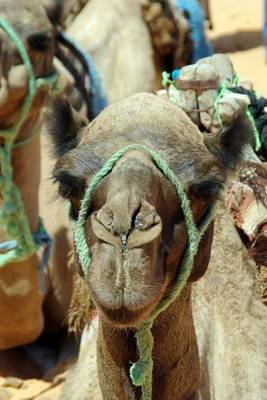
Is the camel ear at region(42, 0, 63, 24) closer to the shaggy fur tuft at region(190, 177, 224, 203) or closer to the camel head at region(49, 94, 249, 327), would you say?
the camel head at region(49, 94, 249, 327)

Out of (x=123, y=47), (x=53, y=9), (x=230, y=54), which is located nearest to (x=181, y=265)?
(x=53, y=9)

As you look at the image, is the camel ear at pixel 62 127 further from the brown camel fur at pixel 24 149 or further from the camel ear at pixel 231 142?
the brown camel fur at pixel 24 149

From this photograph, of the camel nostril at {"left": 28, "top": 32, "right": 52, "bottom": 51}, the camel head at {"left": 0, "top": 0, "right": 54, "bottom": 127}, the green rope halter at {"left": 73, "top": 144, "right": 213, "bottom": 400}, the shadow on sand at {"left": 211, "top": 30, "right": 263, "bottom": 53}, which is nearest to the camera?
the green rope halter at {"left": 73, "top": 144, "right": 213, "bottom": 400}

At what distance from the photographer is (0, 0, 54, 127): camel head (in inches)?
148

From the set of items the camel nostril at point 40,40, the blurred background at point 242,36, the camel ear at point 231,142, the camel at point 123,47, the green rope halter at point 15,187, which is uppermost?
the camel ear at point 231,142

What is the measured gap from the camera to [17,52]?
380 cm

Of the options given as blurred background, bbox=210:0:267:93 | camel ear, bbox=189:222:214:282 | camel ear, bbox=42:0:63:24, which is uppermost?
camel ear, bbox=189:222:214:282

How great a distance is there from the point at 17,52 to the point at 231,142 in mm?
1643

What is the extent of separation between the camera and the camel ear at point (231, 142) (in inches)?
92.8

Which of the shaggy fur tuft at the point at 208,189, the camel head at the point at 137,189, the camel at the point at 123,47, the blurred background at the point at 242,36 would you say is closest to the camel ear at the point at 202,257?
the camel head at the point at 137,189

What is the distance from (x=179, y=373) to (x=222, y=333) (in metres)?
0.48

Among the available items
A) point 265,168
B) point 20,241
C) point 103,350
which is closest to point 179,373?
point 103,350

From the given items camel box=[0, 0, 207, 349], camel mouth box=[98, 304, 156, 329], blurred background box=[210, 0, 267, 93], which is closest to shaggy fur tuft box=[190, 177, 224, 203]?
camel mouth box=[98, 304, 156, 329]

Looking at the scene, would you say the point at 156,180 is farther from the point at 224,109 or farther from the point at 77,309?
the point at 77,309
